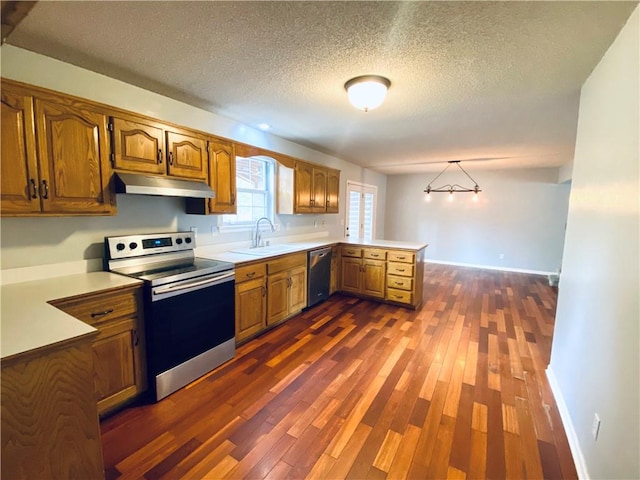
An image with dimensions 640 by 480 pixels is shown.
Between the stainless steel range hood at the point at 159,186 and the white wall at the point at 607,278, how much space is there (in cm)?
280

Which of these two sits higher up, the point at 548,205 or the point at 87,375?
the point at 548,205

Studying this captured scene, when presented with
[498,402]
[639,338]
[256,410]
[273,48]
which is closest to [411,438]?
[498,402]

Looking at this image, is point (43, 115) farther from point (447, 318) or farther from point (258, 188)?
point (447, 318)

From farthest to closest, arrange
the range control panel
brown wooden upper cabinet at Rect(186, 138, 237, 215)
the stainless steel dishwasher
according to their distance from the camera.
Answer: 1. the stainless steel dishwasher
2. brown wooden upper cabinet at Rect(186, 138, 237, 215)
3. the range control panel

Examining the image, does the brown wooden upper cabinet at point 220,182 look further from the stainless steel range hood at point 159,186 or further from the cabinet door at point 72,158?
the cabinet door at point 72,158

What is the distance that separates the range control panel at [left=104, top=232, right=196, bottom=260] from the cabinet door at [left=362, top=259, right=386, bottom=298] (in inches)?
101

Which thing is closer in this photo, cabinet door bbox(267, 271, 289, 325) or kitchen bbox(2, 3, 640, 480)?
kitchen bbox(2, 3, 640, 480)

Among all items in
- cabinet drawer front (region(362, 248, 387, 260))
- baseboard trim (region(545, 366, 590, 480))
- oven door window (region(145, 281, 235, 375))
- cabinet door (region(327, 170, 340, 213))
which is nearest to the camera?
baseboard trim (region(545, 366, 590, 480))

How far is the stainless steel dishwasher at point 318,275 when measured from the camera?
12.9 feet

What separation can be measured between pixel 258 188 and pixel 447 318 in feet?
10.1

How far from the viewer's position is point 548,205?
20.4 ft

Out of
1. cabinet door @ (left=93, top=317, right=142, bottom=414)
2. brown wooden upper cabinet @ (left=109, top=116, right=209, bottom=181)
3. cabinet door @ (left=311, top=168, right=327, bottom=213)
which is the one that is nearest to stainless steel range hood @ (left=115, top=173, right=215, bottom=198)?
brown wooden upper cabinet @ (left=109, top=116, right=209, bottom=181)

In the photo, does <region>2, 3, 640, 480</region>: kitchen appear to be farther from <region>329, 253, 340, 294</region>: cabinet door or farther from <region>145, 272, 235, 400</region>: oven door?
<region>329, 253, 340, 294</region>: cabinet door

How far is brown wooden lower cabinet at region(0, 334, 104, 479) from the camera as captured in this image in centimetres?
113
